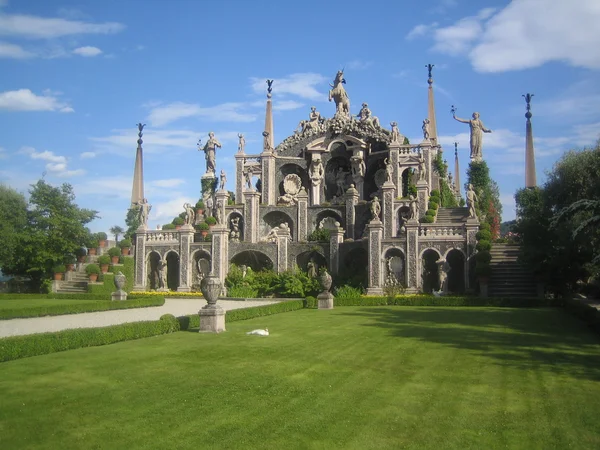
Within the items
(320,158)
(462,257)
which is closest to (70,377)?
(462,257)

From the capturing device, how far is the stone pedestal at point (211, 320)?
19.8 metres

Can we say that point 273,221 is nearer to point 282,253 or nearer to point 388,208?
point 282,253

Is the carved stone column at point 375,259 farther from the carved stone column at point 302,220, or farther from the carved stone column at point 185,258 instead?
the carved stone column at point 185,258

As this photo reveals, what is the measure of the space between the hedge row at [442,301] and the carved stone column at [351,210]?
1285 centimetres

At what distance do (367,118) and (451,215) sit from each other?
1102 centimetres

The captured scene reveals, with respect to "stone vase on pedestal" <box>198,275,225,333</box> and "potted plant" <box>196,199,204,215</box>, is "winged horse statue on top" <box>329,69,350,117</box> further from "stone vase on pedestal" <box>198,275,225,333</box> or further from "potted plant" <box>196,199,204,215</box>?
"stone vase on pedestal" <box>198,275,225,333</box>

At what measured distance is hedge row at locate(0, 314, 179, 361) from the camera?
14.2 metres

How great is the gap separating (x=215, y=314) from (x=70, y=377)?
7900 mm

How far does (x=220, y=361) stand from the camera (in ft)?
46.2

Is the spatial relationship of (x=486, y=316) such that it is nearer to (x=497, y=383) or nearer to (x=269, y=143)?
(x=497, y=383)

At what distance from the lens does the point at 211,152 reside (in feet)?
179

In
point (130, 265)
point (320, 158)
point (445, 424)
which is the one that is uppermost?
point (320, 158)

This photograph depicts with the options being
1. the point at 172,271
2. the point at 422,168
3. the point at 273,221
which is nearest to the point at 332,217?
the point at 273,221

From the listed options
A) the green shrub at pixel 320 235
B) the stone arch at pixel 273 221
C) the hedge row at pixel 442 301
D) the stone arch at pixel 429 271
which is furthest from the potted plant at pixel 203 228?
the stone arch at pixel 429 271
